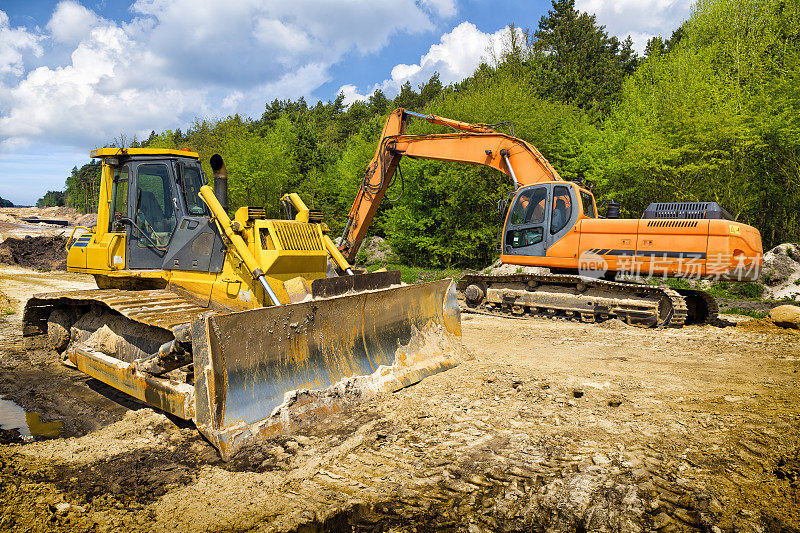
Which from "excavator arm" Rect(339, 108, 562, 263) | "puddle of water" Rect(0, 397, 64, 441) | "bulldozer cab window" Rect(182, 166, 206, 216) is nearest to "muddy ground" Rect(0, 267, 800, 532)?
"puddle of water" Rect(0, 397, 64, 441)

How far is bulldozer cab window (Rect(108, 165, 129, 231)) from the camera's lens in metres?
6.22

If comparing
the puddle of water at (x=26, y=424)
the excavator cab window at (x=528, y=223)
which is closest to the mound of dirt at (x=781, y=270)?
the excavator cab window at (x=528, y=223)

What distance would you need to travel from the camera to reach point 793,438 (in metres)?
3.64

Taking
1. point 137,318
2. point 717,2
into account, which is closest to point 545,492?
point 137,318

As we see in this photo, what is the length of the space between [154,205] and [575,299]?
22.9ft

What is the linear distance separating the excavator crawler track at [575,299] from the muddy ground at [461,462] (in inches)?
108

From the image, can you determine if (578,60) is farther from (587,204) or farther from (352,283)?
(352,283)

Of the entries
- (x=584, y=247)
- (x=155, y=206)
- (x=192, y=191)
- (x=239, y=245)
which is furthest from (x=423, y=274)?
(x=239, y=245)

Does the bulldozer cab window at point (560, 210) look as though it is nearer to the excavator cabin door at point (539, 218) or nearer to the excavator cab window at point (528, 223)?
the excavator cabin door at point (539, 218)

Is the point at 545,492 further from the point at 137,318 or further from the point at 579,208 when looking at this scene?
the point at 579,208

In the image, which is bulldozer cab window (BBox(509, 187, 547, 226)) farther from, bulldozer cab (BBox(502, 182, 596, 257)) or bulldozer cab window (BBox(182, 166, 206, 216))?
bulldozer cab window (BBox(182, 166, 206, 216))

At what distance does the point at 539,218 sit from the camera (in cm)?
934

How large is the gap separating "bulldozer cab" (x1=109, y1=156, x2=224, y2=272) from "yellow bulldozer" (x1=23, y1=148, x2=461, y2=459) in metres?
0.02

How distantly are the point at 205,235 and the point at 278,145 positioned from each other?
25094 mm
